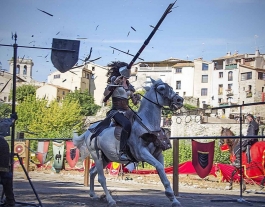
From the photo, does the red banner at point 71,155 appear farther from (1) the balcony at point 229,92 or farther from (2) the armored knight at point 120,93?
(1) the balcony at point 229,92

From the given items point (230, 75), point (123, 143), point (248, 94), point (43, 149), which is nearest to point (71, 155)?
point (43, 149)

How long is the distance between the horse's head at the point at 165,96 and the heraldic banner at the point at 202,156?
560 centimetres

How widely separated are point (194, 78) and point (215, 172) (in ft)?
280

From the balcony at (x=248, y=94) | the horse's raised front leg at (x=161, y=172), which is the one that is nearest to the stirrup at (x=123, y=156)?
the horse's raised front leg at (x=161, y=172)

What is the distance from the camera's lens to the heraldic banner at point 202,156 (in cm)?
1536

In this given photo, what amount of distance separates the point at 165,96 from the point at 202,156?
5960 millimetres

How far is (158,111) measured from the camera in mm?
10016

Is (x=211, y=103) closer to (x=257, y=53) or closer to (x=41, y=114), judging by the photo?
(x=257, y=53)

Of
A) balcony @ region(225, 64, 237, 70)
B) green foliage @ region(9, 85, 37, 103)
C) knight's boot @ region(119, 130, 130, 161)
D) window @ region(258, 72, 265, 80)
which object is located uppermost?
balcony @ region(225, 64, 237, 70)

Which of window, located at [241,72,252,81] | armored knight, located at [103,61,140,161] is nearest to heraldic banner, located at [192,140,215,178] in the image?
armored knight, located at [103,61,140,161]

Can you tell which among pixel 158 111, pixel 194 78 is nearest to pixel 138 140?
pixel 158 111

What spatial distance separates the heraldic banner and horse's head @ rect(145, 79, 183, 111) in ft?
18.4

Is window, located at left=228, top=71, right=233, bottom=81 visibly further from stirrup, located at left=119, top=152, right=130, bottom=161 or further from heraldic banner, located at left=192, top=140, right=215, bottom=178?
stirrup, located at left=119, top=152, right=130, bottom=161

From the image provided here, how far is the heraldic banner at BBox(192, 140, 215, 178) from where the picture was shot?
15359 millimetres
